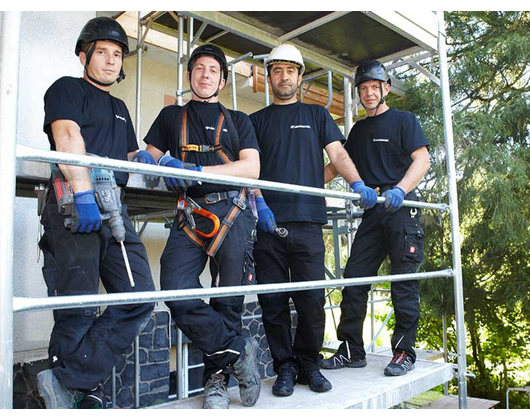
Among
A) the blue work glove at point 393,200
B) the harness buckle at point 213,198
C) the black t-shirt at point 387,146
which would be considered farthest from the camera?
the black t-shirt at point 387,146

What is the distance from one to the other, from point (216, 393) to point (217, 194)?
1.09 metres

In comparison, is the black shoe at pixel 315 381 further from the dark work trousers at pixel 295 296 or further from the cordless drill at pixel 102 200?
the cordless drill at pixel 102 200

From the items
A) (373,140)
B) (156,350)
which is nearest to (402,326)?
(373,140)

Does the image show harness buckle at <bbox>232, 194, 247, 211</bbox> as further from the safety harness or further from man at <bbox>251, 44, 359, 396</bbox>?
man at <bbox>251, 44, 359, 396</bbox>

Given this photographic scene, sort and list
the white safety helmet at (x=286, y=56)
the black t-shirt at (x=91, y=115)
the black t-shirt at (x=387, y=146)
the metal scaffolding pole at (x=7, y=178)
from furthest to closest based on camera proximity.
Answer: the black t-shirt at (x=387, y=146), the white safety helmet at (x=286, y=56), the black t-shirt at (x=91, y=115), the metal scaffolding pole at (x=7, y=178)

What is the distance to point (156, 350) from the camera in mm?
6035

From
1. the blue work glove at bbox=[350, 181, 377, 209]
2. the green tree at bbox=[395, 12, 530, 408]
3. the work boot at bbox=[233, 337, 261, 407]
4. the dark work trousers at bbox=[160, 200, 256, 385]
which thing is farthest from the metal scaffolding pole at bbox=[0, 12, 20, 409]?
the green tree at bbox=[395, 12, 530, 408]

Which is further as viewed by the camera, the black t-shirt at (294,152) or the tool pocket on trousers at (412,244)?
the tool pocket on trousers at (412,244)

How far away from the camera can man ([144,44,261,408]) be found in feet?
9.18

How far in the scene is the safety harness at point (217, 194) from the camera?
2.90 m

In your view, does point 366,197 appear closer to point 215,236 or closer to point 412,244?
point 412,244

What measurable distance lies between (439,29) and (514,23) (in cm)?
643

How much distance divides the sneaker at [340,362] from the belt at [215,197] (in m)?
1.75

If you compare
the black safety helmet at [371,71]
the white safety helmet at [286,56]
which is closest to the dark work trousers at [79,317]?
the white safety helmet at [286,56]
